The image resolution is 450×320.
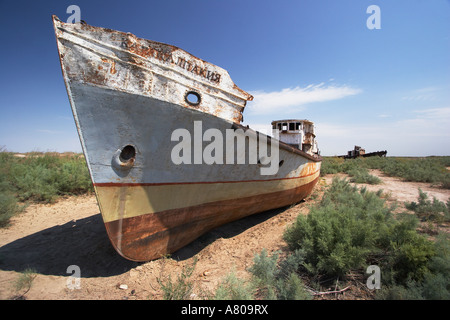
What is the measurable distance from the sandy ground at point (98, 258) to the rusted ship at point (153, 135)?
36cm

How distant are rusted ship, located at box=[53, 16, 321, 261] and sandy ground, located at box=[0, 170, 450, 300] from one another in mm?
364

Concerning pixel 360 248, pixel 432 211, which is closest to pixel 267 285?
pixel 360 248

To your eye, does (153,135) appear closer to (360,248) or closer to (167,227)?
(167,227)

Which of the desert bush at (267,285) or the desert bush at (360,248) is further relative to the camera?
the desert bush at (360,248)

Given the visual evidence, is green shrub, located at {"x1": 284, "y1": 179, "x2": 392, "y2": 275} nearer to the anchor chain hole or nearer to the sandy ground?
the sandy ground

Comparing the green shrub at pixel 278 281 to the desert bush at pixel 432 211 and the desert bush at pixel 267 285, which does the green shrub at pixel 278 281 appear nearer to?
the desert bush at pixel 267 285

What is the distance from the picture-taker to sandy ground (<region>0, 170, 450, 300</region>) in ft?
7.77

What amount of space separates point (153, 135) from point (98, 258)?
2.52 metres

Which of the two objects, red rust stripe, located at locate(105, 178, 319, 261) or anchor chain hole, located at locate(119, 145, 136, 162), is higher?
anchor chain hole, located at locate(119, 145, 136, 162)

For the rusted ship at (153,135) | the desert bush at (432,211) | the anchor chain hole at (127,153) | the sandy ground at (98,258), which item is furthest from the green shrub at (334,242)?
the anchor chain hole at (127,153)

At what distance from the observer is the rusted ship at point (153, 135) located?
2.05 meters

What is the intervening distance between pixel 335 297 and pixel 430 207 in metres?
4.59

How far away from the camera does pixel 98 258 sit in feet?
10.1

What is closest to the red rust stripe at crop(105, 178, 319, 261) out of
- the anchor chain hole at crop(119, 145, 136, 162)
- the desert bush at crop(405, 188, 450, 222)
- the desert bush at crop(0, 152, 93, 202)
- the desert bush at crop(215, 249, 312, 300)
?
the anchor chain hole at crop(119, 145, 136, 162)
